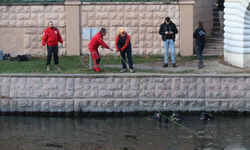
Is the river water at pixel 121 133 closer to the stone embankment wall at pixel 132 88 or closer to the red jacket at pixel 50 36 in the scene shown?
the stone embankment wall at pixel 132 88

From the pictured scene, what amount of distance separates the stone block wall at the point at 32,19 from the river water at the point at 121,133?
5.66 meters

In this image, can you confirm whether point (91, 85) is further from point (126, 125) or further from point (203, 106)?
point (203, 106)

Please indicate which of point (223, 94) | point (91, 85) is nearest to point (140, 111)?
point (91, 85)

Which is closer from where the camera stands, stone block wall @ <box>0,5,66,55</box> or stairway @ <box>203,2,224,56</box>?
stone block wall @ <box>0,5,66,55</box>

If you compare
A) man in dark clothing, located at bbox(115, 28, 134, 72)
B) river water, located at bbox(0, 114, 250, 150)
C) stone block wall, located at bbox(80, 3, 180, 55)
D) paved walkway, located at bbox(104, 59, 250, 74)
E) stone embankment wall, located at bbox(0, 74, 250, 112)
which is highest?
stone block wall, located at bbox(80, 3, 180, 55)

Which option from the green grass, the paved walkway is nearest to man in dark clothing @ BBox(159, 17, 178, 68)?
the paved walkway

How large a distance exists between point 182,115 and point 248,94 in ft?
7.06

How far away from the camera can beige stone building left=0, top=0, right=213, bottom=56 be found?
19.3 meters

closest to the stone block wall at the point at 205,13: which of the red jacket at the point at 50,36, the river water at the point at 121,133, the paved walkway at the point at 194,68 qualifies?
the paved walkway at the point at 194,68

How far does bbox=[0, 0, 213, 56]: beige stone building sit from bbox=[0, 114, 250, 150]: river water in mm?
5515

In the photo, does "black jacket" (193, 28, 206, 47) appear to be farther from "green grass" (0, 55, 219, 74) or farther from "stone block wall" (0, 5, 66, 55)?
"stone block wall" (0, 5, 66, 55)

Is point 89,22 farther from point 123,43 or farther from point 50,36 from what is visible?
point 123,43

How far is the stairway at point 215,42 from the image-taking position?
779 inches

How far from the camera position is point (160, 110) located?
14.6 meters
